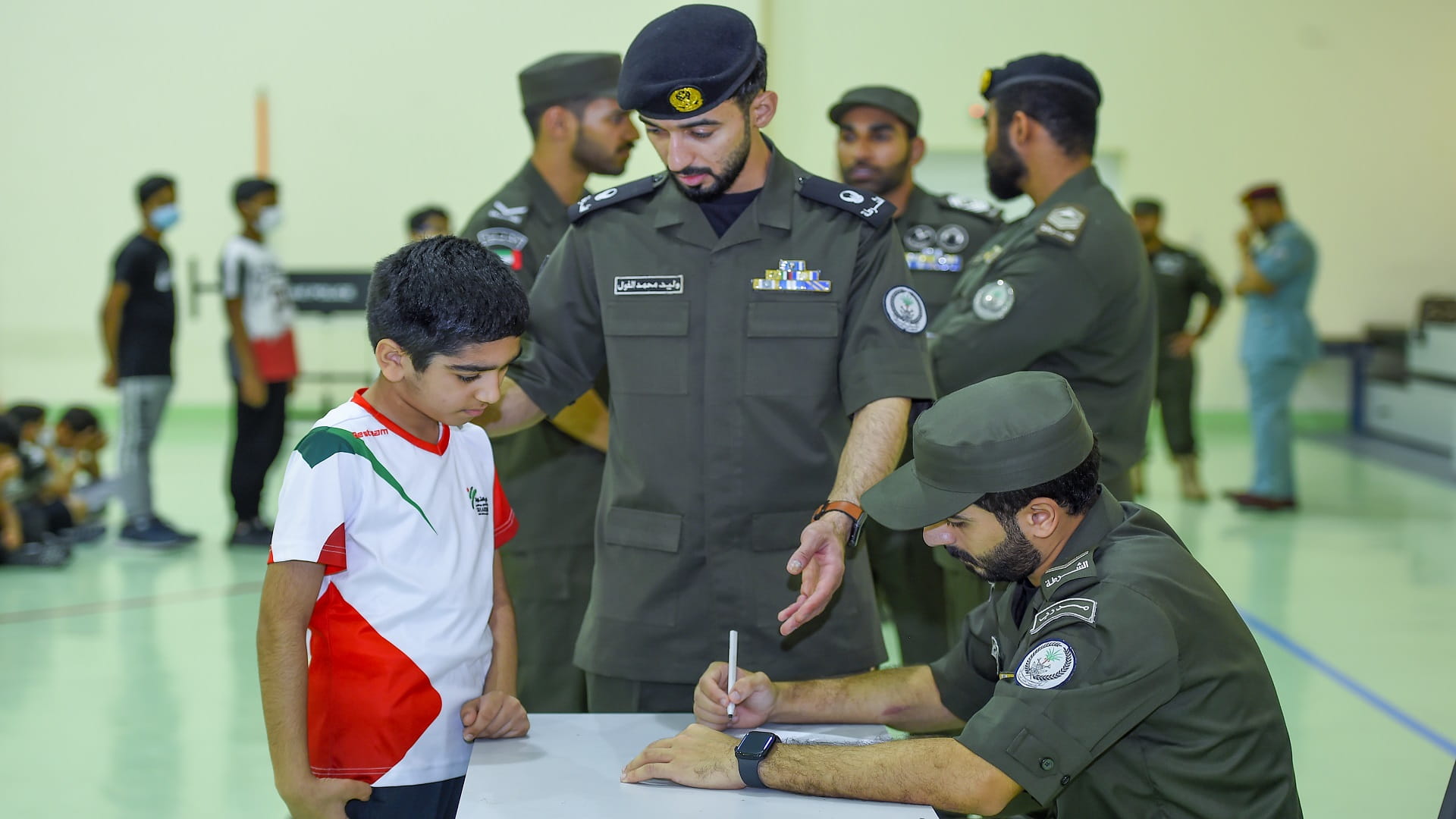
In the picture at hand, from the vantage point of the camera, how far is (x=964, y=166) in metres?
8.42

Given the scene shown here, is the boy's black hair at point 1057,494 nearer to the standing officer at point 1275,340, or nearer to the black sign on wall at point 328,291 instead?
the standing officer at point 1275,340

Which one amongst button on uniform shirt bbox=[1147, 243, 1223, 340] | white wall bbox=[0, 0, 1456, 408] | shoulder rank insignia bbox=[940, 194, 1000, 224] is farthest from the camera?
white wall bbox=[0, 0, 1456, 408]

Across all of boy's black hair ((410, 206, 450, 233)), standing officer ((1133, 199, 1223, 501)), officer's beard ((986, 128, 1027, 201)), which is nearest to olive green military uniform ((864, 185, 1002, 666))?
officer's beard ((986, 128, 1027, 201))

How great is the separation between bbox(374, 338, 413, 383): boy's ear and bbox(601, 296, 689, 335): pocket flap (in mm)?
447

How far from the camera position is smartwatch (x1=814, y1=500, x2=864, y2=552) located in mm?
1821

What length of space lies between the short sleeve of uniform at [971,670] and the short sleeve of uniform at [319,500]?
86 centimetres

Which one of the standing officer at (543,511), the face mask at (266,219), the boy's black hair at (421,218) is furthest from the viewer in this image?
the boy's black hair at (421,218)

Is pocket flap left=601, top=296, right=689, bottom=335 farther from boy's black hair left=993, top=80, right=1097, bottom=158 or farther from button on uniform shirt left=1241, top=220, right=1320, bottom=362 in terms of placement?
button on uniform shirt left=1241, top=220, right=1320, bottom=362

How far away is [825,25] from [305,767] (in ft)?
15.3

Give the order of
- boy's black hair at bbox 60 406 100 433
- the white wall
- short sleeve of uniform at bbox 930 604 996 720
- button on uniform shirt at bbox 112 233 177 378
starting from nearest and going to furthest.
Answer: short sleeve of uniform at bbox 930 604 996 720, button on uniform shirt at bbox 112 233 177 378, boy's black hair at bbox 60 406 100 433, the white wall

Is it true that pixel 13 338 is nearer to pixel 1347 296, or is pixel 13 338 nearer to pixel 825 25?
pixel 825 25

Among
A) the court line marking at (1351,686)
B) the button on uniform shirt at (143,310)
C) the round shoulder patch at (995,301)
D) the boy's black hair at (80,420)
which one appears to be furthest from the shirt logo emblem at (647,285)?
the boy's black hair at (80,420)

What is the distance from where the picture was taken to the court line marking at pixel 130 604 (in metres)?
4.56

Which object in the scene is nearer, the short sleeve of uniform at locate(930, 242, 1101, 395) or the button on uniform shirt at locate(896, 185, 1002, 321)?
the short sleeve of uniform at locate(930, 242, 1101, 395)
